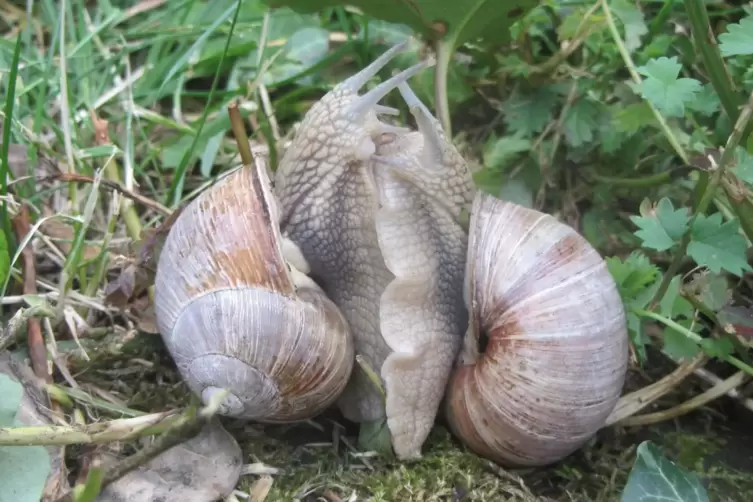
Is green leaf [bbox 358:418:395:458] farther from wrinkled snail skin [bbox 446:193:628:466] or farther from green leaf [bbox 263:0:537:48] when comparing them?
green leaf [bbox 263:0:537:48]

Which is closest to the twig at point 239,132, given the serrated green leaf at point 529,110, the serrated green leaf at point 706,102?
the serrated green leaf at point 529,110

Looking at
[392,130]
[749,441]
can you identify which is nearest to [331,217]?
[392,130]

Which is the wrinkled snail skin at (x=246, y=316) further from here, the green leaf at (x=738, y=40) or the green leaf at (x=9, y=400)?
the green leaf at (x=738, y=40)

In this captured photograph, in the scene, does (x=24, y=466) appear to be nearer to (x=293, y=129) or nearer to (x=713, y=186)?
(x=293, y=129)

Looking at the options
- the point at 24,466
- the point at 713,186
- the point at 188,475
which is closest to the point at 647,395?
the point at 713,186

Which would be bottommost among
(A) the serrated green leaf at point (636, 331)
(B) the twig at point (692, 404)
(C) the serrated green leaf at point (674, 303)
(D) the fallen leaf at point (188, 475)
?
(B) the twig at point (692, 404)

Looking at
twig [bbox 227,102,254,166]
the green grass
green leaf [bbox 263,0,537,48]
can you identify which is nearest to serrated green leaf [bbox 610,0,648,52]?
Result: the green grass
